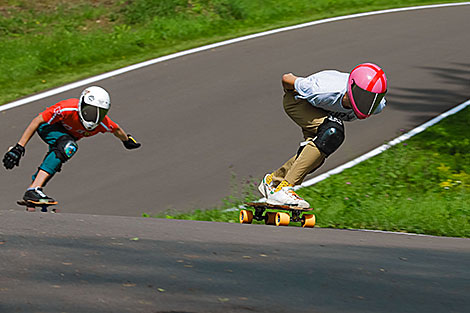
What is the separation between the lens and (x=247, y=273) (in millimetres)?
4203

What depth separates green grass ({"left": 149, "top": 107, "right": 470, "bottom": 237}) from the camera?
766cm

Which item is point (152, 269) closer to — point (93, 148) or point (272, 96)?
point (93, 148)

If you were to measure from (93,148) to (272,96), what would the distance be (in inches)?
143

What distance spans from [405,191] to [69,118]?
4015mm

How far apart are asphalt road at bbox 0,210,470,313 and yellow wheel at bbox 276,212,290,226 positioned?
0.71 m

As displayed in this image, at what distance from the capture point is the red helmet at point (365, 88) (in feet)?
21.6

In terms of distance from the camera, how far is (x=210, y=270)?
4234mm

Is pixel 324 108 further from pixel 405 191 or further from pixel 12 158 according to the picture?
pixel 12 158

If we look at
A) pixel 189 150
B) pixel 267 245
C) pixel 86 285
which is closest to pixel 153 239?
pixel 267 245

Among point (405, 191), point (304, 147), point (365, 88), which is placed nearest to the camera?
point (365, 88)

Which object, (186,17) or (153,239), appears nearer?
(153,239)

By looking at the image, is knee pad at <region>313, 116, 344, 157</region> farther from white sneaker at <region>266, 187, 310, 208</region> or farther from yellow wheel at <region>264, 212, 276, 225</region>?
yellow wheel at <region>264, 212, 276, 225</region>

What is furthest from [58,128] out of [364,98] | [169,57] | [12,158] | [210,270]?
[169,57]

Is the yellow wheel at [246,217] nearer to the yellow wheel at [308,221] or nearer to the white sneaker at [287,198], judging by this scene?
the white sneaker at [287,198]
